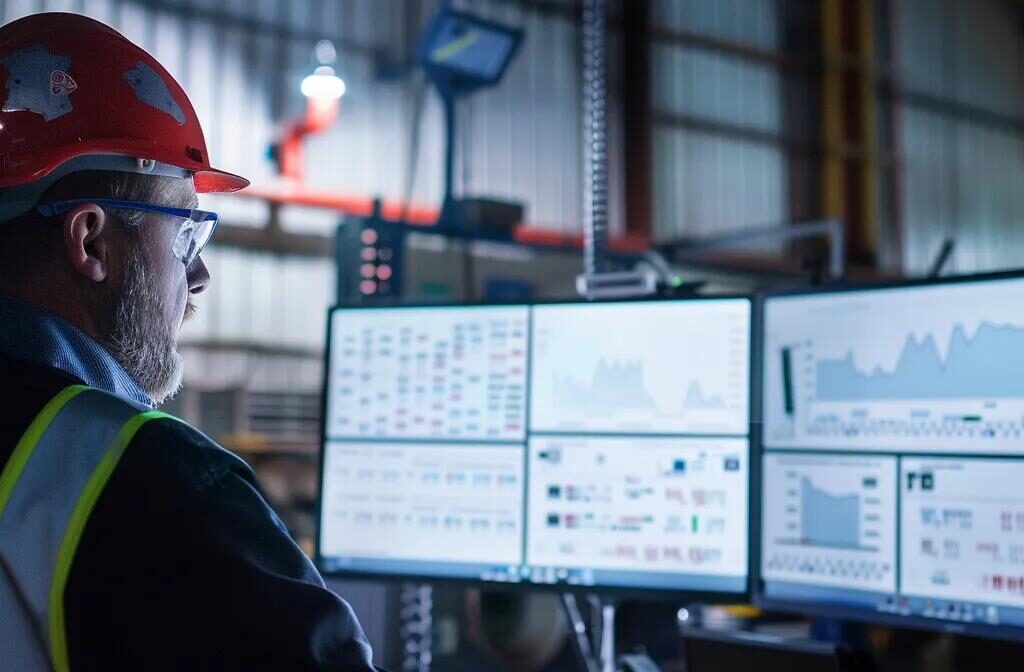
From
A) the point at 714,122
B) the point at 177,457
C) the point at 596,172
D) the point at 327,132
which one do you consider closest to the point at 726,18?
the point at 714,122

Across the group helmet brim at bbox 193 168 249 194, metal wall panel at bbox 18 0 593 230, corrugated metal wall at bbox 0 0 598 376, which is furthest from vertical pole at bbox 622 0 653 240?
helmet brim at bbox 193 168 249 194

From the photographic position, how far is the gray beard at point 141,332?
1.02 m

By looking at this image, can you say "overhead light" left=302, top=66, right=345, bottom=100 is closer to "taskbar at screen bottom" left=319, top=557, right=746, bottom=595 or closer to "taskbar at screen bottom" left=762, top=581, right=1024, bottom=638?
"taskbar at screen bottom" left=319, top=557, right=746, bottom=595

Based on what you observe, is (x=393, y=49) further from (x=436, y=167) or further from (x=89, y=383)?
(x=89, y=383)

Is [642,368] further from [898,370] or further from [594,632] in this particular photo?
[594,632]

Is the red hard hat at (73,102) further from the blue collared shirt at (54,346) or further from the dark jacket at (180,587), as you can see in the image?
the dark jacket at (180,587)

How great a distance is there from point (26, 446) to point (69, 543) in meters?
0.08

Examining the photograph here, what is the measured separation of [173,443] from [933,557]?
1040mm

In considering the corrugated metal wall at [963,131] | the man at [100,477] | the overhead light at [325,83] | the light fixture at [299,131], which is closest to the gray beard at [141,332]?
the man at [100,477]

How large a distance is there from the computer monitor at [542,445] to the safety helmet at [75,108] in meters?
0.76

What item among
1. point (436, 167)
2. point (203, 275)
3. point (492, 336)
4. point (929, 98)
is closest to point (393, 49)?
point (436, 167)

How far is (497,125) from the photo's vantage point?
8258 mm

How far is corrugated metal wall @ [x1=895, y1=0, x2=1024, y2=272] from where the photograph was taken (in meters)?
10.6

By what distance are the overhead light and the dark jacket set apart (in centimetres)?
356
